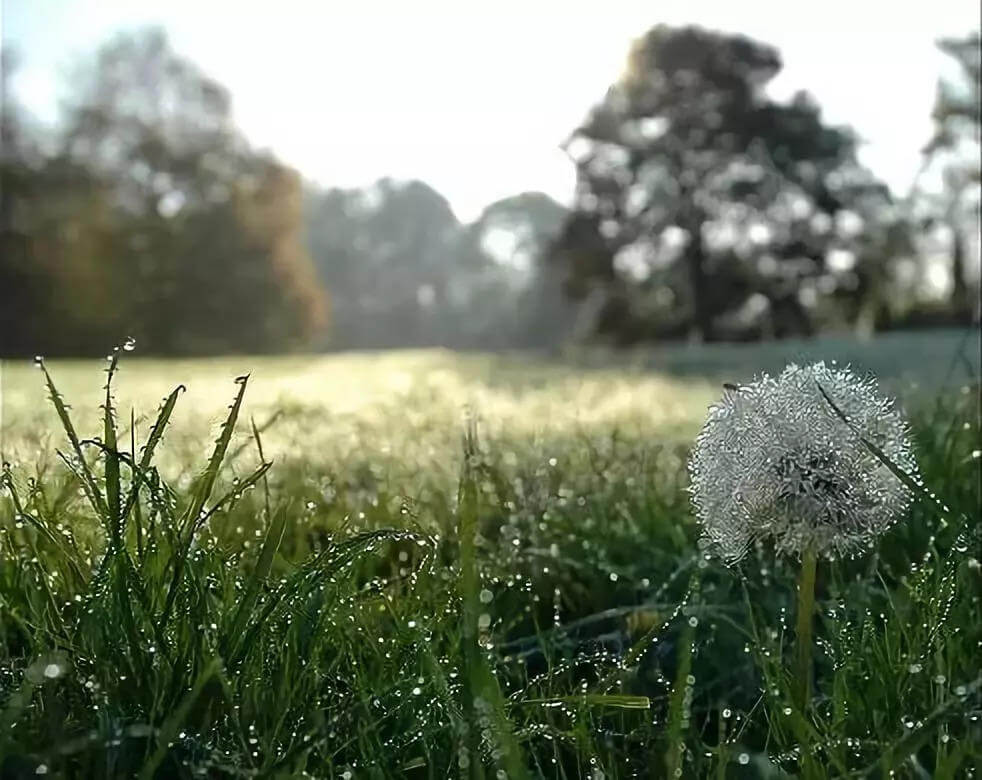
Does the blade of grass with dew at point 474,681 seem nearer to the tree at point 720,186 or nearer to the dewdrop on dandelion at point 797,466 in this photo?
the dewdrop on dandelion at point 797,466

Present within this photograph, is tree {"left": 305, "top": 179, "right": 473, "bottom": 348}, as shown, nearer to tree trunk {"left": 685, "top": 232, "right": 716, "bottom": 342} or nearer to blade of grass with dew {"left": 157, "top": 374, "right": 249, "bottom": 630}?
tree trunk {"left": 685, "top": 232, "right": 716, "bottom": 342}

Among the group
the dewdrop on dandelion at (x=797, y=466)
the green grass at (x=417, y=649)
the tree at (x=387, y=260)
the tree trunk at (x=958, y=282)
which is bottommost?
the green grass at (x=417, y=649)

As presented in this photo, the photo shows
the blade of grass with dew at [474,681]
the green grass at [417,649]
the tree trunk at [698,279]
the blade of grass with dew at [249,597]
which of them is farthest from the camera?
the tree trunk at [698,279]

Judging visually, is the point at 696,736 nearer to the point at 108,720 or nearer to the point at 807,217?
the point at 108,720

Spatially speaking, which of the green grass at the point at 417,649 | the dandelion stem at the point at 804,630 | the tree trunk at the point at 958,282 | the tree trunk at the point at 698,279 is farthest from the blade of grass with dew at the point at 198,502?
the tree trunk at the point at 698,279

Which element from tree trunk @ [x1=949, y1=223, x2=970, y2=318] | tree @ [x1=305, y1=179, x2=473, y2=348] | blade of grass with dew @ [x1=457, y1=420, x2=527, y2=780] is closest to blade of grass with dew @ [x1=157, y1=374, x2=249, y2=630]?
blade of grass with dew @ [x1=457, y1=420, x2=527, y2=780]
